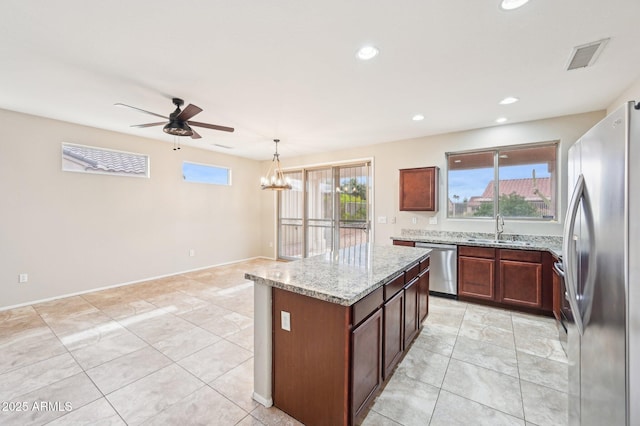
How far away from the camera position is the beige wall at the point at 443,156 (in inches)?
147

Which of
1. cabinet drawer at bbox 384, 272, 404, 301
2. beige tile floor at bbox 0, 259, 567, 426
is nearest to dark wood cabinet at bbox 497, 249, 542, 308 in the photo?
beige tile floor at bbox 0, 259, 567, 426

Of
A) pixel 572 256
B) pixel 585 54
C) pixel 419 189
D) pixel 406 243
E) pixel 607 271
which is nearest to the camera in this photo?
pixel 607 271

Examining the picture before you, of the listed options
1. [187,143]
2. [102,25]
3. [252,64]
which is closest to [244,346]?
[252,64]

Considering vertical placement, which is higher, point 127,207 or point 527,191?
point 527,191

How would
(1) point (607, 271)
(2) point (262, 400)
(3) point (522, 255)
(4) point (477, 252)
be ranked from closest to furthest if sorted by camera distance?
(1) point (607, 271), (2) point (262, 400), (3) point (522, 255), (4) point (477, 252)

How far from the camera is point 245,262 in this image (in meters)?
6.68

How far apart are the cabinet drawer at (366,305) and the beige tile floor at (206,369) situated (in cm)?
74

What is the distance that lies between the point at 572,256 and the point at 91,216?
5.83 m

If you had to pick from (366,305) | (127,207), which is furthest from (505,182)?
(127,207)

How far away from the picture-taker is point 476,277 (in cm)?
380

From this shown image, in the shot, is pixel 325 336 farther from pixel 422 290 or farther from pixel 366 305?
pixel 422 290

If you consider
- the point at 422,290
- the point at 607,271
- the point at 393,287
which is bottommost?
the point at 422,290

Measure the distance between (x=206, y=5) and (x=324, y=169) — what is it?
15.3 feet

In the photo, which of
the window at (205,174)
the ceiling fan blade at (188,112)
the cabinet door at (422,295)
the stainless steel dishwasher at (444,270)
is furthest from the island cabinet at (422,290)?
the window at (205,174)
